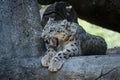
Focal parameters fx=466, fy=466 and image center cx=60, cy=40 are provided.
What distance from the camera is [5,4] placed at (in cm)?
566

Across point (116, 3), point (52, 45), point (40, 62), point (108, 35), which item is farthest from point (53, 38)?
point (108, 35)

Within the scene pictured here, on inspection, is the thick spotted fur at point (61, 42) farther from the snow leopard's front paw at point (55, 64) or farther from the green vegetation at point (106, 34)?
the green vegetation at point (106, 34)

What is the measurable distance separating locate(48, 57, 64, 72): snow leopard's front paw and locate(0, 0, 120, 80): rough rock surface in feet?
0.15

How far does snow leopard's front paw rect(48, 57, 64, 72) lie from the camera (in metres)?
4.80

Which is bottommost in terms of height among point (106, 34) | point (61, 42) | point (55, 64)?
point (106, 34)

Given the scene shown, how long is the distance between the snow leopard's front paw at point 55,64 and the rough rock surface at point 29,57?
0.15ft

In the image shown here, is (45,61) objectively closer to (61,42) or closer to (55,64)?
(55,64)

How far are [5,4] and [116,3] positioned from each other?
277 cm

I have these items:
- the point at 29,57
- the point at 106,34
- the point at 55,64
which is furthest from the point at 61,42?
the point at 106,34

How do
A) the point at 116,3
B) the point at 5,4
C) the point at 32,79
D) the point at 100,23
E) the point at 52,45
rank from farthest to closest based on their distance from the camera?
the point at 100,23, the point at 116,3, the point at 5,4, the point at 52,45, the point at 32,79

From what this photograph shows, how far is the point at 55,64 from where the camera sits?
4844mm

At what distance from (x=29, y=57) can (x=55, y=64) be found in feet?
1.45

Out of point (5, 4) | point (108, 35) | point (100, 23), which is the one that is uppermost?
point (5, 4)

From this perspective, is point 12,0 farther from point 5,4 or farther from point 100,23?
point 100,23
